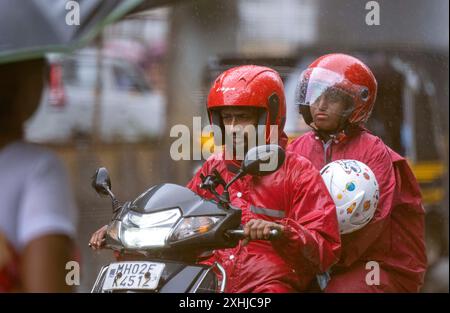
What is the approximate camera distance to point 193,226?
3.16 m

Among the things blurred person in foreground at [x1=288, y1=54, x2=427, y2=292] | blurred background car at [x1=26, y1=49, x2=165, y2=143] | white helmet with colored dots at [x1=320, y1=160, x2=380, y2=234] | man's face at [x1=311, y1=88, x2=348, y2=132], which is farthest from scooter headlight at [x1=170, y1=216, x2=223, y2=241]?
blurred background car at [x1=26, y1=49, x2=165, y2=143]

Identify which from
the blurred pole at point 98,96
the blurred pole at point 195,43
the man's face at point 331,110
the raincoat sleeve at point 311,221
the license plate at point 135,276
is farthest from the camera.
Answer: the blurred pole at point 98,96

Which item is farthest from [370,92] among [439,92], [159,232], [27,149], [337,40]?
[439,92]

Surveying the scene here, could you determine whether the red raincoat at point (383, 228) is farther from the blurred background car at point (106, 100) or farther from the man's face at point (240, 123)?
the blurred background car at point (106, 100)

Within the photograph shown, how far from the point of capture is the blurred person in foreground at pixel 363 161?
12.3 feet

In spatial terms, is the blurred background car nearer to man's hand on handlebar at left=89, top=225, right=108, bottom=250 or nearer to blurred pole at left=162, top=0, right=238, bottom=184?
blurred pole at left=162, top=0, right=238, bottom=184

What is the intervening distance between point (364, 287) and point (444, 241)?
3.45m

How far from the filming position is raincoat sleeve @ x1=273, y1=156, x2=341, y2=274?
3.33 m

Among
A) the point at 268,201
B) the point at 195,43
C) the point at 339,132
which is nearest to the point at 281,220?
the point at 268,201

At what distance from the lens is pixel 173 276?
124 inches

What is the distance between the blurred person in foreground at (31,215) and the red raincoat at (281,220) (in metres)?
0.77

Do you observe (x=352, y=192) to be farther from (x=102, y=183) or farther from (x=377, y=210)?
(x=102, y=183)

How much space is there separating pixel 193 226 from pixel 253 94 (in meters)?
0.56

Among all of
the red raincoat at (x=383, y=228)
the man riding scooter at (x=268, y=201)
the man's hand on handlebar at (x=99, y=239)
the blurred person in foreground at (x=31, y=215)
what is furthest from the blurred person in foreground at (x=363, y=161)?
the blurred person in foreground at (x=31, y=215)
